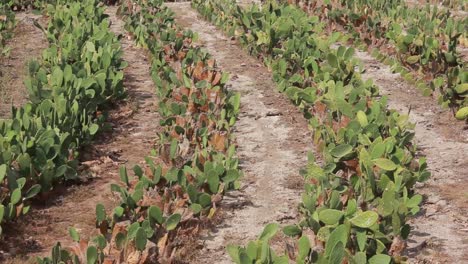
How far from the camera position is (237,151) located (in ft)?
23.5

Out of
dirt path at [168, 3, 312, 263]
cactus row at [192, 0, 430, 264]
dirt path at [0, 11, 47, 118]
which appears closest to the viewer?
cactus row at [192, 0, 430, 264]

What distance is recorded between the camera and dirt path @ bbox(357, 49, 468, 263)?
16.7 feet

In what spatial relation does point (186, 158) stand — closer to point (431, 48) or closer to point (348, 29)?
point (431, 48)

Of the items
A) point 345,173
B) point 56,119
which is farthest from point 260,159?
point 56,119

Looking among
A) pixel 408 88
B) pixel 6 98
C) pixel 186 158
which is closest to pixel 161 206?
pixel 186 158

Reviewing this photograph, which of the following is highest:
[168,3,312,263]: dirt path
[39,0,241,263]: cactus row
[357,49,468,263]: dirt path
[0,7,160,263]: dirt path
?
[39,0,241,263]: cactus row

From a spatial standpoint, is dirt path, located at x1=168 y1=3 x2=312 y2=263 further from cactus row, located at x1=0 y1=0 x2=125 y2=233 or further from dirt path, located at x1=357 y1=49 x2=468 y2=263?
cactus row, located at x1=0 y1=0 x2=125 y2=233

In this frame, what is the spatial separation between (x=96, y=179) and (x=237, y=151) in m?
1.58

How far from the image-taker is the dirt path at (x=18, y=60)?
8289 mm

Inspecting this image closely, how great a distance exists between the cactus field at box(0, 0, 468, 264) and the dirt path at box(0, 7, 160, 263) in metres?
0.02

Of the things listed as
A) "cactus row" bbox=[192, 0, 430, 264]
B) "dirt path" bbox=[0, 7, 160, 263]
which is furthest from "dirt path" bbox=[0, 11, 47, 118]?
"cactus row" bbox=[192, 0, 430, 264]

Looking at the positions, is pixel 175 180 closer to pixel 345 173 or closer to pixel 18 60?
pixel 345 173

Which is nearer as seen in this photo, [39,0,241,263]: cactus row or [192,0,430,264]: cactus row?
[192,0,430,264]: cactus row

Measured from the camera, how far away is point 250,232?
5.38m
